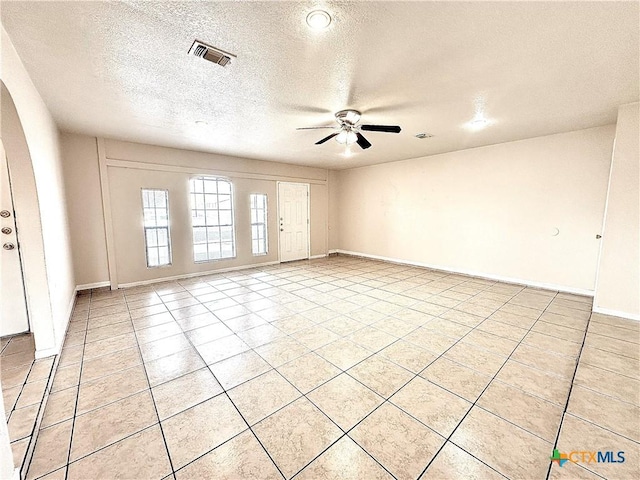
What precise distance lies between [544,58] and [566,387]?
2.67 meters

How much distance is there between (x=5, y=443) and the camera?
1.26 meters

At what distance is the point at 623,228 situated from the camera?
329 cm

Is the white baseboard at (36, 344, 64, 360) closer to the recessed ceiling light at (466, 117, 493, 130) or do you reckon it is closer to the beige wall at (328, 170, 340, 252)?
the recessed ceiling light at (466, 117, 493, 130)

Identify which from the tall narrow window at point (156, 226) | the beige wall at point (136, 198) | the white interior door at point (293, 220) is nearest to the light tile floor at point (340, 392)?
the beige wall at point (136, 198)

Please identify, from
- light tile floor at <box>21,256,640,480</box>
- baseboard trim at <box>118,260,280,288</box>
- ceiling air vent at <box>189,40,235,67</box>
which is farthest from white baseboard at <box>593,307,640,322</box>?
baseboard trim at <box>118,260,280,288</box>

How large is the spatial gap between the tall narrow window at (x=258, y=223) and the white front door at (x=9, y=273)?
396 cm

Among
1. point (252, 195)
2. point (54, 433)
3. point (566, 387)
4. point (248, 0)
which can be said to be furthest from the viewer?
point (252, 195)

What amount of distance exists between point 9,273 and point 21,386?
1439mm

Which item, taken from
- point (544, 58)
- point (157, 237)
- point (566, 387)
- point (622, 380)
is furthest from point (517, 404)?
point (157, 237)

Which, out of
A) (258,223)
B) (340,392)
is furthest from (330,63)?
(258,223)

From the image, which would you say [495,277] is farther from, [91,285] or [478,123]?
[91,285]

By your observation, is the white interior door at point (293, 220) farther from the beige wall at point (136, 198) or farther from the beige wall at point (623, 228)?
the beige wall at point (623, 228)

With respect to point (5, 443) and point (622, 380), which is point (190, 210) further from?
point (622, 380)

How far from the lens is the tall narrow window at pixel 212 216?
563 centimetres
